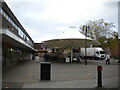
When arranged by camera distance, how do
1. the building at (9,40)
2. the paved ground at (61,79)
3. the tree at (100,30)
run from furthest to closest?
the tree at (100,30) < the building at (9,40) < the paved ground at (61,79)

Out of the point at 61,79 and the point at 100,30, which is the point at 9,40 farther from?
the point at 100,30

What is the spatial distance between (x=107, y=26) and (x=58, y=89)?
40523 mm

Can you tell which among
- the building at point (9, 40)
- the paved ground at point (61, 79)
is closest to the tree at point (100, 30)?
the building at point (9, 40)

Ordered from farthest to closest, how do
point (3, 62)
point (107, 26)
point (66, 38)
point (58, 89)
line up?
point (107, 26)
point (66, 38)
point (3, 62)
point (58, 89)

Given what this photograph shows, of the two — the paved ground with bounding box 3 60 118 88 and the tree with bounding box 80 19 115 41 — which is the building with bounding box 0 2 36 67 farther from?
the tree with bounding box 80 19 115 41

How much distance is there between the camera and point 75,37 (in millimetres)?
30828

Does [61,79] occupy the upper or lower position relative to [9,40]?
lower

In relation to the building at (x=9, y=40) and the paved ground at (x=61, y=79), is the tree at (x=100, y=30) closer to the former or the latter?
the building at (x=9, y=40)

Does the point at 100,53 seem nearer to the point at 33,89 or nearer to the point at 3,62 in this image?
the point at 3,62

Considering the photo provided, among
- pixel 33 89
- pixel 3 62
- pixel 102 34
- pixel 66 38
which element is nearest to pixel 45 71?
pixel 33 89

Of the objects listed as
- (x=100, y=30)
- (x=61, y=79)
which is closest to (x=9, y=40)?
(x=61, y=79)

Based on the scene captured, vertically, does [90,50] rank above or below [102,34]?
below

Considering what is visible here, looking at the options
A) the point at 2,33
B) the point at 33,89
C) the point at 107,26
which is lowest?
the point at 33,89

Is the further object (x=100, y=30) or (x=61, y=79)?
(x=100, y=30)
